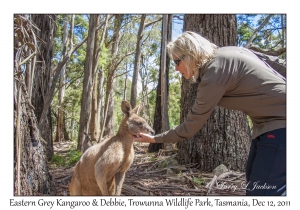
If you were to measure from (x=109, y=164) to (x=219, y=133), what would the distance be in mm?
2426

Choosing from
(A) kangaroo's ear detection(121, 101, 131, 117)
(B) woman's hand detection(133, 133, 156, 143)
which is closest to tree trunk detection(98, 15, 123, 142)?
(A) kangaroo's ear detection(121, 101, 131, 117)

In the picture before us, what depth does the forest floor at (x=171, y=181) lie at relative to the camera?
176 inches

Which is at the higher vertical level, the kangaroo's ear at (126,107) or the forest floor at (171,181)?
the kangaroo's ear at (126,107)

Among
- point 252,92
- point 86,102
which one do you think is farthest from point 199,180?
point 86,102

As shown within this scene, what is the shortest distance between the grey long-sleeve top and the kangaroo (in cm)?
151

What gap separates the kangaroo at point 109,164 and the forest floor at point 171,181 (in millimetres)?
556

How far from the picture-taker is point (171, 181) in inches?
201

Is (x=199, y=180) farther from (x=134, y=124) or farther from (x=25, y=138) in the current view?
(x=25, y=138)

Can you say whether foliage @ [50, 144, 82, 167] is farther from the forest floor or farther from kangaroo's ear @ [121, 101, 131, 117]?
kangaroo's ear @ [121, 101, 131, 117]

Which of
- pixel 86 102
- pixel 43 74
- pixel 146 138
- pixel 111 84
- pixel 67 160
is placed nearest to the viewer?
pixel 146 138

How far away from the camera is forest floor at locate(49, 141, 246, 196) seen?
446 centimetres

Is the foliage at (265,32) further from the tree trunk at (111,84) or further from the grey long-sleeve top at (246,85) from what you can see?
the tree trunk at (111,84)

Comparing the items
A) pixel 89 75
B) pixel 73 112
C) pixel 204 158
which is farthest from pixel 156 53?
pixel 204 158

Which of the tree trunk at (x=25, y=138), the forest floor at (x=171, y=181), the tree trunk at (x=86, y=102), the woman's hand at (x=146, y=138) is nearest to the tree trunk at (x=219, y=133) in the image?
the forest floor at (x=171, y=181)
